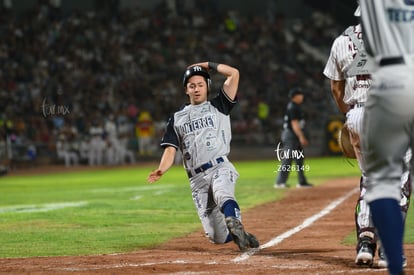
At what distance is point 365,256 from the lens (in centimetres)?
721

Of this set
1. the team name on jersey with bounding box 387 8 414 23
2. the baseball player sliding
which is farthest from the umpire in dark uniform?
the team name on jersey with bounding box 387 8 414 23

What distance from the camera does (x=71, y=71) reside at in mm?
35906

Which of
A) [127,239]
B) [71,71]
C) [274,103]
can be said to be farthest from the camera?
[274,103]

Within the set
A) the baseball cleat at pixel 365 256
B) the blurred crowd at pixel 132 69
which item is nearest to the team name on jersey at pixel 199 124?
the baseball cleat at pixel 365 256

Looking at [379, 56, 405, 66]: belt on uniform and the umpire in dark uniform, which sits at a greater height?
[379, 56, 405, 66]: belt on uniform

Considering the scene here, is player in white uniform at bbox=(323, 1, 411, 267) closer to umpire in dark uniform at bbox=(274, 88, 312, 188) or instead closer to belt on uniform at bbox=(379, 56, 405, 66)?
belt on uniform at bbox=(379, 56, 405, 66)

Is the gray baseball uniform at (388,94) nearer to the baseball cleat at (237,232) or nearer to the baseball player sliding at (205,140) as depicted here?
the baseball cleat at (237,232)

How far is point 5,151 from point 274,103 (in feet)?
42.2

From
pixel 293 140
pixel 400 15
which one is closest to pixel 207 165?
pixel 400 15

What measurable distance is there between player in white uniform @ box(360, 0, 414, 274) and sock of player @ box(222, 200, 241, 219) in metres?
3.60

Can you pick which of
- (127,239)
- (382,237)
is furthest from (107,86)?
(382,237)

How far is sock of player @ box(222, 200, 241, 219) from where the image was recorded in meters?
8.70

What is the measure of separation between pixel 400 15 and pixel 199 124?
4621mm

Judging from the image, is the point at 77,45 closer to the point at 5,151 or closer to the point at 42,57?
the point at 42,57
